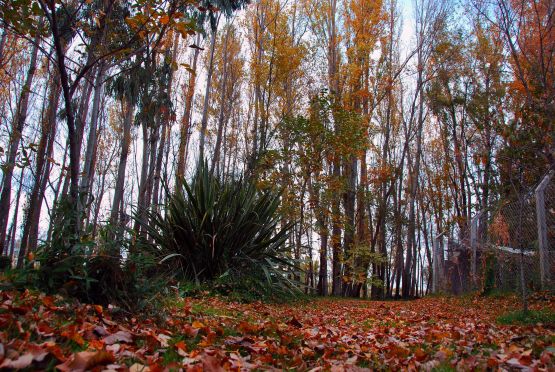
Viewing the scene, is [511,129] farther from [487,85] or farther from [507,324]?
[487,85]

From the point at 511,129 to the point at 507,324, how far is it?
5682mm

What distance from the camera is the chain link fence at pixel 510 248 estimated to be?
6297mm

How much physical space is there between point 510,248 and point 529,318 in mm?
3295

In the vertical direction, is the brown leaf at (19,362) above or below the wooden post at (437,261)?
below

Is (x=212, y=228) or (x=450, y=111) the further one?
(x=450, y=111)

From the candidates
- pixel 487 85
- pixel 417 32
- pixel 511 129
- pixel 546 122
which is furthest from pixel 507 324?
pixel 417 32

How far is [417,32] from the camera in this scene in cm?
1722

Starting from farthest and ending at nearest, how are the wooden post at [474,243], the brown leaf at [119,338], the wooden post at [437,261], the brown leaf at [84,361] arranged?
1. the wooden post at [437,261]
2. the wooden post at [474,243]
3. the brown leaf at [119,338]
4. the brown leaf at [84,361]

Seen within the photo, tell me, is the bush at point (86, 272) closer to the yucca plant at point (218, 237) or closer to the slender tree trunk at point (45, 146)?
the yucca plant at point (218, 237)

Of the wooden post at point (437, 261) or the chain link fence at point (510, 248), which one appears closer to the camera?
the chain link fence at point (510, 248)

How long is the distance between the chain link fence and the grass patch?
0.38 meters

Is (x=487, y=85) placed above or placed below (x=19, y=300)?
above

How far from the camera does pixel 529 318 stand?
4.34 m

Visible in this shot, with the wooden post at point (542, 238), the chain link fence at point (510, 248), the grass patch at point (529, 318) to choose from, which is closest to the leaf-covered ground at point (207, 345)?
the grass patch at point (529, 318)
